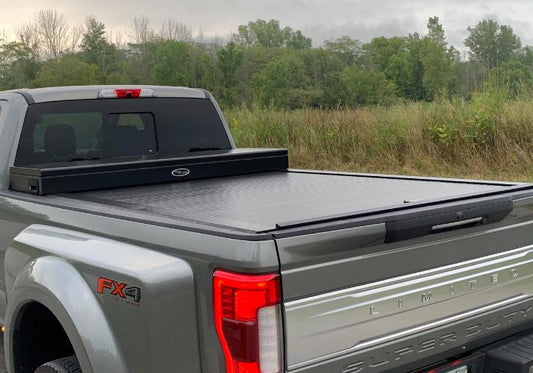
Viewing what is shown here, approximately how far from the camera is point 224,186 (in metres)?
3.89

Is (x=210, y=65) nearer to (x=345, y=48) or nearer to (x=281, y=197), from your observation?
(x=345, y=48)

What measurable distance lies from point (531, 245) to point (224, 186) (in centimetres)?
185

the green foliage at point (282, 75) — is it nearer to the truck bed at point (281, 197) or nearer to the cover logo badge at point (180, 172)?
the cover logo badge at point (180, 172)

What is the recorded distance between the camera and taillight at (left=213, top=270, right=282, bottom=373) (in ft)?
6.51

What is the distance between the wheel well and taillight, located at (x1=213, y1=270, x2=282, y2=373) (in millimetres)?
1226

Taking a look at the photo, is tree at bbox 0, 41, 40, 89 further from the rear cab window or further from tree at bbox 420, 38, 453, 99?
the rear cab window

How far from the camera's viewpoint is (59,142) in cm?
414

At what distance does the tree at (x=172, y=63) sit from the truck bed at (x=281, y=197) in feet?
228

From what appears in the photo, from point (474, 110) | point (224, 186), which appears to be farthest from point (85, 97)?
point (474, 110)

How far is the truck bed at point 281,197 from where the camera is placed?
252cm

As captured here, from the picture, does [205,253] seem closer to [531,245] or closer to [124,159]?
[531,245]

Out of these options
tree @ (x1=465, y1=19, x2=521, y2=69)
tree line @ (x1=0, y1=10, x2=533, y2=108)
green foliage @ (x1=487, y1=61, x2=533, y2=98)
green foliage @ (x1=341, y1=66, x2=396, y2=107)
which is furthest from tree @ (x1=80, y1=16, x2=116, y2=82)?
green foliage @ (x1=487, y1=61, x2=533, y2=98)

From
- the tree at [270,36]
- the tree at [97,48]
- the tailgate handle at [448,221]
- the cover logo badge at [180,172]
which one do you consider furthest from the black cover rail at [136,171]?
the tree at [270,36]

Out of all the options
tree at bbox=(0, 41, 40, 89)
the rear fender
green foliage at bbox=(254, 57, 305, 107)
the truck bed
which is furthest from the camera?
green foliage at bbox=(254, 57, 305, 107)
